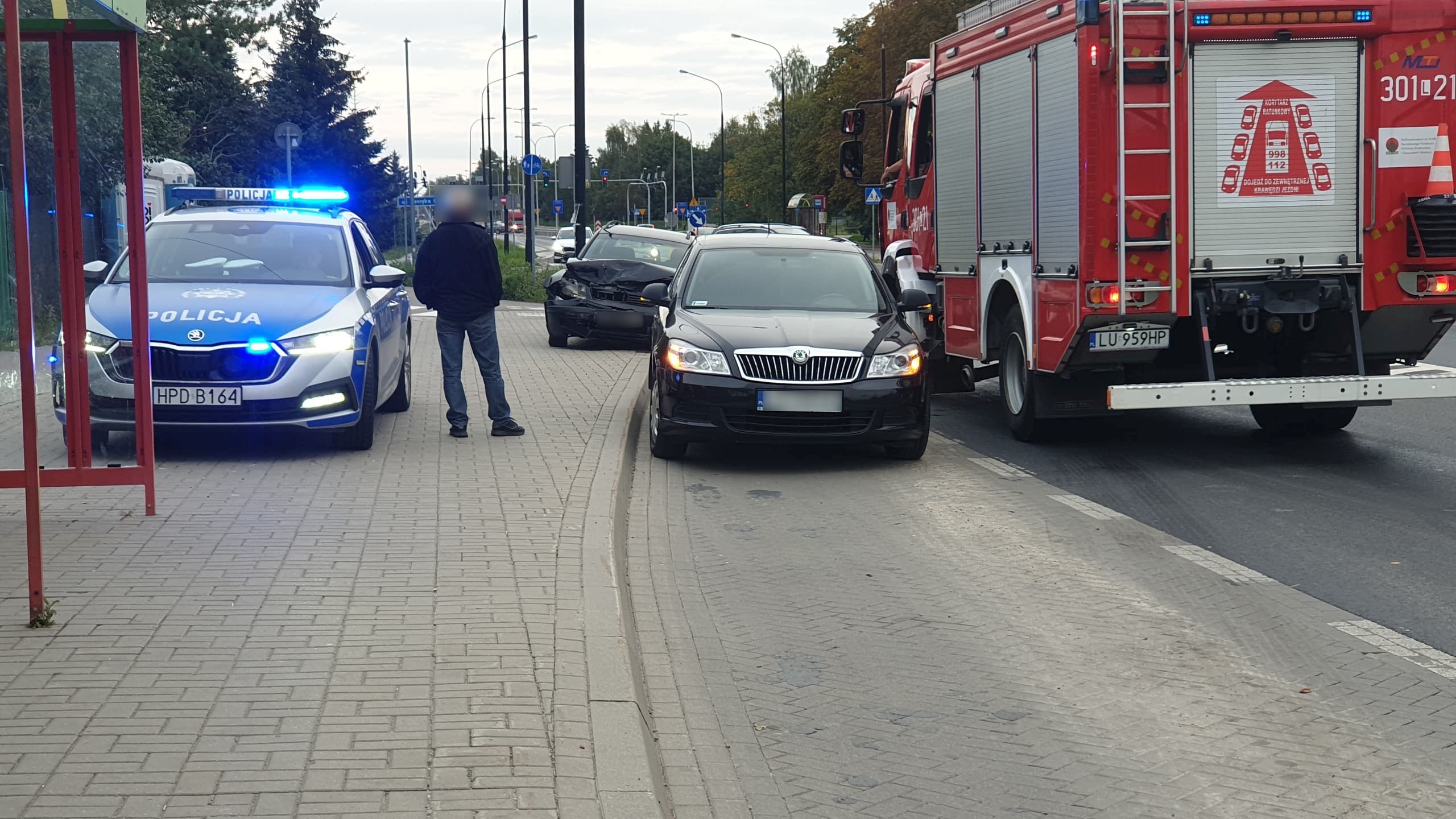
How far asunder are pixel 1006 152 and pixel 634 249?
9.42 metres

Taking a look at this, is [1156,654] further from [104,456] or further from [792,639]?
[104,456]

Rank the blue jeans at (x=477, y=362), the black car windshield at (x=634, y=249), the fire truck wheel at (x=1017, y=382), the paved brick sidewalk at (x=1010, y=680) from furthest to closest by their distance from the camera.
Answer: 1. the black car windshield at (x=634, y=249)
2. the fire truck wheel at (x=1017, y=382)
3. the blue jeans at (x=477, y=362)
4. the paved brick sidewalk at (x=1010, y=680)

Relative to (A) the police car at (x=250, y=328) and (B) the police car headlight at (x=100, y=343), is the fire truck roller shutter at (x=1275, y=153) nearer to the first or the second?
(A) the police car at (x=250, y=328)

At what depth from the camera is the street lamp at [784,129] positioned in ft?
→ 197

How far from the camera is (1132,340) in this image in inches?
407

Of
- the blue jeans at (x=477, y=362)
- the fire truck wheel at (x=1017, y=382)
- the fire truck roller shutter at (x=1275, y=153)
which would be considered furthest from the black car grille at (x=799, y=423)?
the fire truck roller shutter at (x=1275, y=153)

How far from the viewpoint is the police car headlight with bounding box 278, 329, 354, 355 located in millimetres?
10016

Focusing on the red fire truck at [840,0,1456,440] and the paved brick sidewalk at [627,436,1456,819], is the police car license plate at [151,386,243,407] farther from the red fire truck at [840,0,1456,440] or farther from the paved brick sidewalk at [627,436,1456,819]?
the red fire truck at [840,0,1456,440]

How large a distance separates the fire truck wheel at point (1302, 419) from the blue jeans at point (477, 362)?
558cm

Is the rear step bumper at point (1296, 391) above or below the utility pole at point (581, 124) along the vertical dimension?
below

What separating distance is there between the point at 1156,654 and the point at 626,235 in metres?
15.5

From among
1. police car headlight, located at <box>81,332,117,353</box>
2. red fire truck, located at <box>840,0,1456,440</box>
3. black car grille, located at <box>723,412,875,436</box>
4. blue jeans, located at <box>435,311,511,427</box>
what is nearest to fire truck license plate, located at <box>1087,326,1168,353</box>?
red fire truck, located at <box>840,0,1456,440</box>

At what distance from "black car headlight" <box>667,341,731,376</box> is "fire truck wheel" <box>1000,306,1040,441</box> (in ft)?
7.69

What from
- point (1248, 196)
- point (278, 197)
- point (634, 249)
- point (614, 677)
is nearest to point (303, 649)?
point (614, 677)
